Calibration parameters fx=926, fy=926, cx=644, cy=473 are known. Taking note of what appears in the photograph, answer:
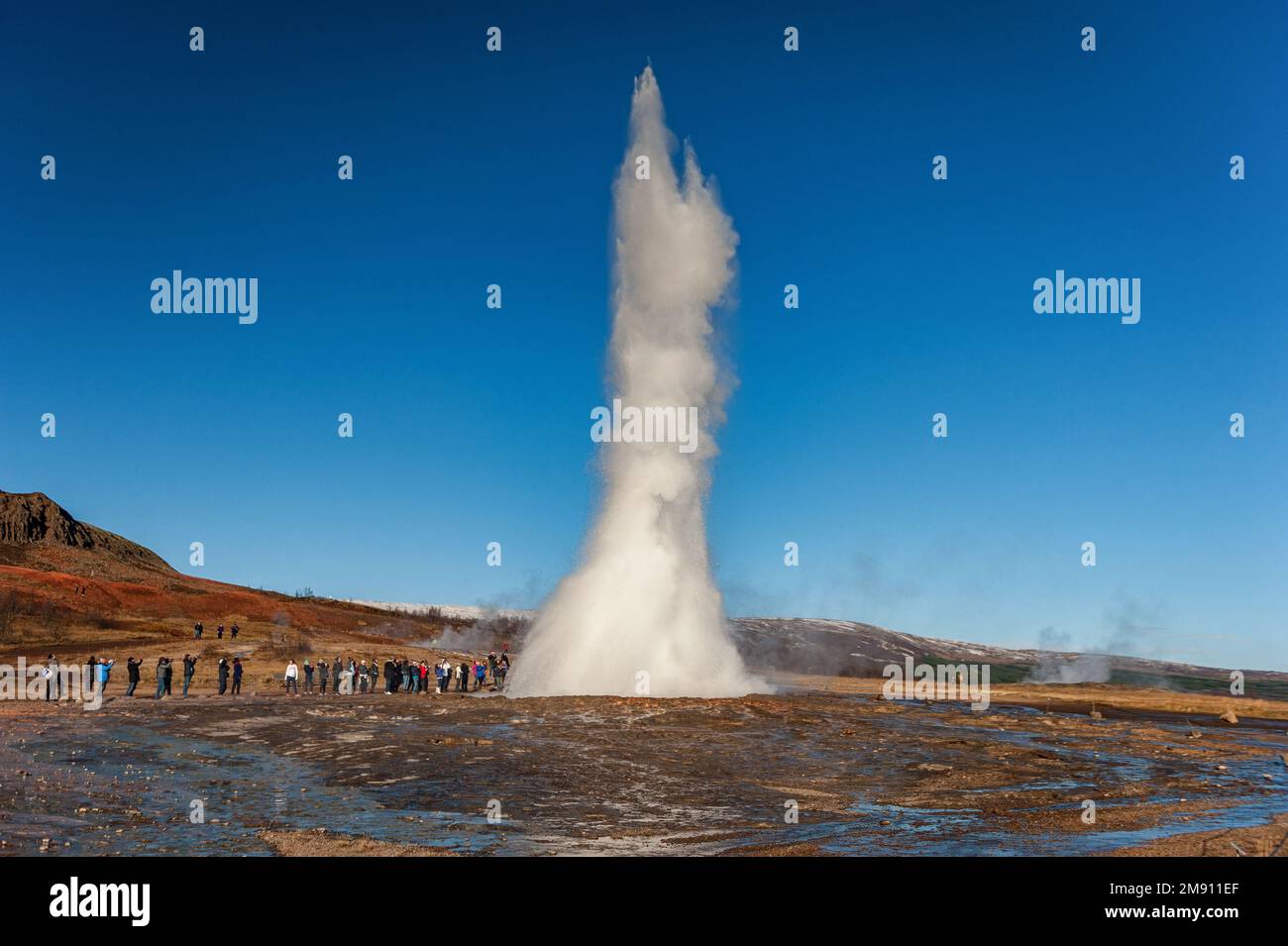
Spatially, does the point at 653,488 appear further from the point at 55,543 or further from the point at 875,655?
the point at 55,543

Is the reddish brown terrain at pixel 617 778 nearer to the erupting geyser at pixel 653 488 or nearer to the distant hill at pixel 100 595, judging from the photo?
the erupting geyser at pixel 653 488

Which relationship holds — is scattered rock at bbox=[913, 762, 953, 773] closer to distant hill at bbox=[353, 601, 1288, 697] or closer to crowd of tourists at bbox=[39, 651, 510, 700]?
crowd of tourists at bbox=[39, 651, 510, 700]

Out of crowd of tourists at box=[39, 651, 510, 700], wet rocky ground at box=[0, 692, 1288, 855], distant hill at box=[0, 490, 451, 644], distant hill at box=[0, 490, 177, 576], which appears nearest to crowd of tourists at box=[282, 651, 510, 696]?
crowd of tourists at box=[39, 651, 510, 700]

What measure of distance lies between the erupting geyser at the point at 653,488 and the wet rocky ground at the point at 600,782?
15.0 feet

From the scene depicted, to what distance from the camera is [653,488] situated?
111 feet

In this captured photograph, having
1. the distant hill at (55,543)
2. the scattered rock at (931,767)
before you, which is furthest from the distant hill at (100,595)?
the scattered rock at (931,767)

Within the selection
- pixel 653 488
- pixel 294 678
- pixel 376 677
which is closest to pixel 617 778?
pixel 653 488

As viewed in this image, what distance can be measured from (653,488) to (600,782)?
1917 centimetres

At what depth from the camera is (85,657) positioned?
1634 inches

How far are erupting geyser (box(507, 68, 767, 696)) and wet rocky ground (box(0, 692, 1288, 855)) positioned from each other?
457 cm

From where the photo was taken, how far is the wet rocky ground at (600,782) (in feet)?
35.2

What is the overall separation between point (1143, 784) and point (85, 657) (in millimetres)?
42224
